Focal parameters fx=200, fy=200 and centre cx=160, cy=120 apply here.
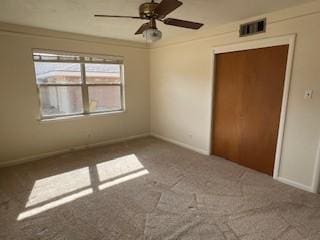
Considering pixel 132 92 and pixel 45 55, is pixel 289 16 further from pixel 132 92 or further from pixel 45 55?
pixel 45 55

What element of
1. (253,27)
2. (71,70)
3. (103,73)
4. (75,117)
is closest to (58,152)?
(75,117)

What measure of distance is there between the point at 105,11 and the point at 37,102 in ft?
6.92

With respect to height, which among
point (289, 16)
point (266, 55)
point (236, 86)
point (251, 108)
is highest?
point (289, 16)

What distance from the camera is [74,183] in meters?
2.89

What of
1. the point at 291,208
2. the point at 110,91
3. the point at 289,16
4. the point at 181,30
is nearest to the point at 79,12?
the point at 181,30

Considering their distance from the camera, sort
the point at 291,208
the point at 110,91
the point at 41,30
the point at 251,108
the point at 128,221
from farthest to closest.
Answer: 1. the point at 110,91
2. the point at 41,30
3. the point at 251,108
4. the point at 291,208
5. the point at 128,221

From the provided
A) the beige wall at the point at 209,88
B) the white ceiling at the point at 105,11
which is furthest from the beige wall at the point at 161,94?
the white ceiling at the point at 105,11

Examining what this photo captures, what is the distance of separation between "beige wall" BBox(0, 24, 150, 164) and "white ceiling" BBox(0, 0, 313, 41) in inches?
12.4

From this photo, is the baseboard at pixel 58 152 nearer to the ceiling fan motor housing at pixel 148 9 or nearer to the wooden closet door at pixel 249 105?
the wooden closet door at pixel 249 105

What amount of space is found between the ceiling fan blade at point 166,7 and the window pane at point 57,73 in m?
2.55

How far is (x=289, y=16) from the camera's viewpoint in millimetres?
2607

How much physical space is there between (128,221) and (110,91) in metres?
3.14

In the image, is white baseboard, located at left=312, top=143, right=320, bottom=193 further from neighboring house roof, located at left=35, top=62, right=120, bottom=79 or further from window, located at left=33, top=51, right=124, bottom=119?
neighboring house roof, located at left=35, top=62, right=120, bottom=79

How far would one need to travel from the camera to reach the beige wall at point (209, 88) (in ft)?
A: 8.25
